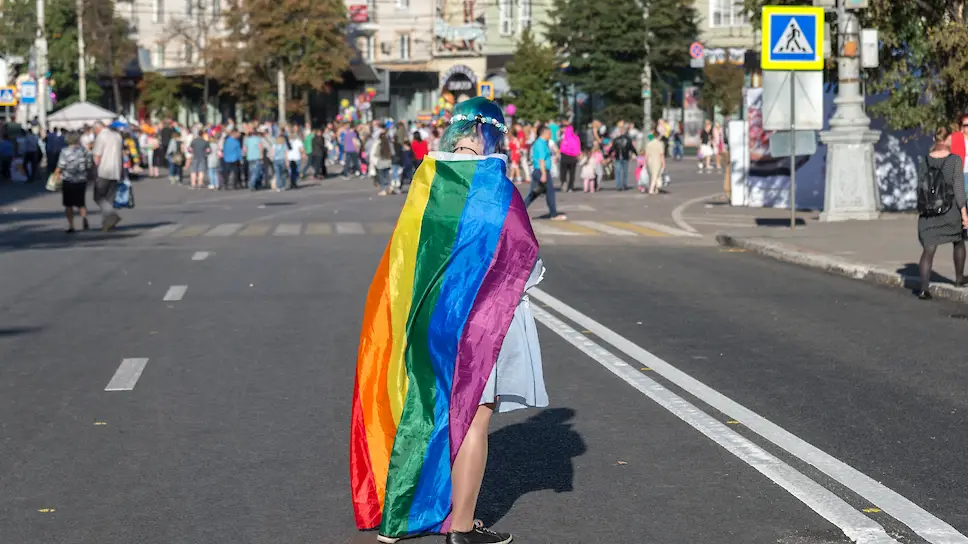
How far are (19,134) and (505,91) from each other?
3041 cm

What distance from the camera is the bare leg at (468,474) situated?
19.4ft

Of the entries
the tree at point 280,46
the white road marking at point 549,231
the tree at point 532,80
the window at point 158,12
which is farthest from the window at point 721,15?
the white road marking at point 549,231

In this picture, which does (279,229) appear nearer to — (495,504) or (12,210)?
(12,210)

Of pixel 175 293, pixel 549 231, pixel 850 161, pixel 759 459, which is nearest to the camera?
pixel 759 459

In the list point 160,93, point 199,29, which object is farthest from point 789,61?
point 160,93

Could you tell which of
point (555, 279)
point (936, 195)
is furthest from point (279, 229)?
point (936, 195)

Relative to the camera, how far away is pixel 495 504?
671 centimetres

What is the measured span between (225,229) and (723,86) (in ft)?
164

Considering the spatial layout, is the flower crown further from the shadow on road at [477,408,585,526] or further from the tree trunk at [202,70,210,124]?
the tree trunk at [202,70,210,124]

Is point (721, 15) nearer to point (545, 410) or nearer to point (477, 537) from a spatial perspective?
point (545, 410)

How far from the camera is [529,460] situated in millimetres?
7641

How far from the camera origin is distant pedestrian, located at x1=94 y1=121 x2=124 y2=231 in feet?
84.4

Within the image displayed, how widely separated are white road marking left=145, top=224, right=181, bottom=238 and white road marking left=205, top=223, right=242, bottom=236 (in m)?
0.67

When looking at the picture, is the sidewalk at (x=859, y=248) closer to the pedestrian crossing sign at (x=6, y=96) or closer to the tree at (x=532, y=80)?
the pedestrian crossing sign at (x=6, y=96)
